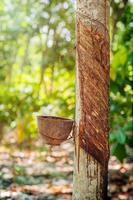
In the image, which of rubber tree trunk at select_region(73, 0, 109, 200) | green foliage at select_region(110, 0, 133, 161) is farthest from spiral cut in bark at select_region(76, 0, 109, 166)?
green foliage at select_region(110, 0, 133, 161)

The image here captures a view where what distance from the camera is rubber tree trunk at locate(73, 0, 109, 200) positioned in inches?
121

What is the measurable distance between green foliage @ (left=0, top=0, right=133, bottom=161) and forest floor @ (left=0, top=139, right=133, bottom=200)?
51 cm

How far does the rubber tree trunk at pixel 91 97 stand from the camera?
3.07m

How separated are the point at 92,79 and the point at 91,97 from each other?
0.13 meters

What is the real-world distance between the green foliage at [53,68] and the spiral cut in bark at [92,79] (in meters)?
1.65

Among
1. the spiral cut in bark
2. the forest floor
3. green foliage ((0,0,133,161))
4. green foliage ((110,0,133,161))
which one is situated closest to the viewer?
the spiral cut in bark

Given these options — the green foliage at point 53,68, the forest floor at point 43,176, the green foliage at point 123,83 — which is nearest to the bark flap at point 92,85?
the forest floor at point 43,176

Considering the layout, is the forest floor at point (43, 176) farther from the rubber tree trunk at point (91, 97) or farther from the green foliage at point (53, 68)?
the rubber tree trunk at point (91, 97)

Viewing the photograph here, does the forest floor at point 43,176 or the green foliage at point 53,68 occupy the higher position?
the green foliage at point 53,68

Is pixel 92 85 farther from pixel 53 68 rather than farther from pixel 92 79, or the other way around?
pixel 53 68

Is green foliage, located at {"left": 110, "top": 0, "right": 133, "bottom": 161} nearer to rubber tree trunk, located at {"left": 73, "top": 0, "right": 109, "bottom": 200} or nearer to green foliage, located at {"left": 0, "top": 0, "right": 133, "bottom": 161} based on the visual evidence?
green foliage, located at {"left": 0, "top": 0, "right": 133, "bottom": 161}

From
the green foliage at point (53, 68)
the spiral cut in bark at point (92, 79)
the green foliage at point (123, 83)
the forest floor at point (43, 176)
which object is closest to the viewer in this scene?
the spiral cut in bark at point (92, 79)

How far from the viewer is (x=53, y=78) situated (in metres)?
8.80

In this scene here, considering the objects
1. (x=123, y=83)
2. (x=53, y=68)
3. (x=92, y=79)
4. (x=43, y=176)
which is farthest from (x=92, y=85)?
(x=53, y=68)
